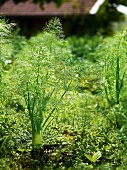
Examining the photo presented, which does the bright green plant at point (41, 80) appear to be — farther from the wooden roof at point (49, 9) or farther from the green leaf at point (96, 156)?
the wooden roof at point (49, 9)

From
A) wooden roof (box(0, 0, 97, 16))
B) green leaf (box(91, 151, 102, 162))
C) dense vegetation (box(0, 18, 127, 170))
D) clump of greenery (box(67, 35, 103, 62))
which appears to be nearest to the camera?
green leaf (box(91, 151, 102, 162))

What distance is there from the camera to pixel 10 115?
17.7 ft

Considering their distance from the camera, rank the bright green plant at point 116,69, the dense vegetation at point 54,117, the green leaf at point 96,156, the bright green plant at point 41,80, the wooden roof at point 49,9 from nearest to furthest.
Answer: the green leaf at point 96,156 < the dense vegetation at point 54,117 < the bright green plant at point 41,80 < the bright green plant at point 116,69 < the wooden roof at point 49,9

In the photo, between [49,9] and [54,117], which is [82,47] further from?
[49,9]

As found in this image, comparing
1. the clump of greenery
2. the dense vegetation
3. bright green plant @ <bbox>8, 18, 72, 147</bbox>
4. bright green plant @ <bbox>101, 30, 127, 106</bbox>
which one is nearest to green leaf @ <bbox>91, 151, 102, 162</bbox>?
the dense vegetation

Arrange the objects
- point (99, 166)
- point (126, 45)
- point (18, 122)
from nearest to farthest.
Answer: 1. point (99, 166)
2. point (18, 122)
3. point (126, 45)

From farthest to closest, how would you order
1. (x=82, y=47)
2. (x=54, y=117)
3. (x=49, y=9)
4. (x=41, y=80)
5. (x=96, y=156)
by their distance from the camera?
(x=49, y=9) → (x=82, y=47) → (x=54, y=117) → (x=41, y=80) → (x=96, y=156)

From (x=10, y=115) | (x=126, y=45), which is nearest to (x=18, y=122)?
(x=10, y=115)

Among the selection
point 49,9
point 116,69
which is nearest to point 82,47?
point 116,69

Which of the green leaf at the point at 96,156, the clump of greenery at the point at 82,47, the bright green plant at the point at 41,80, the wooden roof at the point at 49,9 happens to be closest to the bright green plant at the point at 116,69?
the bright green plant at the point at 41,80

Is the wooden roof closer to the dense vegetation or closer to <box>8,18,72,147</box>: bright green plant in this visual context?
the dense vegetation

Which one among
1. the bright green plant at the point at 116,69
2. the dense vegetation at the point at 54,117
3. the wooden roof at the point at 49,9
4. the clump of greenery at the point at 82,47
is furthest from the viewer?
the wooden roof at the point at 49,9

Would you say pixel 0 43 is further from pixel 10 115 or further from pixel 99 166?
pixel 99 166

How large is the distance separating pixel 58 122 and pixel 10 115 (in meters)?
0.55
